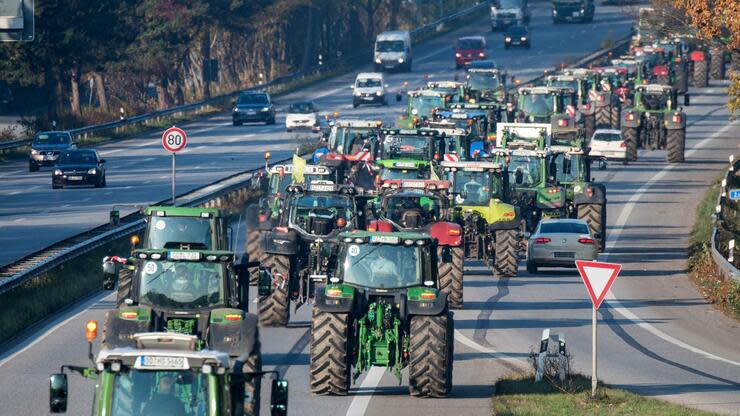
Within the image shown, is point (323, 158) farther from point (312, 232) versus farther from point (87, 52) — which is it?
point (87, 52)

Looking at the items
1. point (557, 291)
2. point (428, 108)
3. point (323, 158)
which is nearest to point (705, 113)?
point (428, 108)

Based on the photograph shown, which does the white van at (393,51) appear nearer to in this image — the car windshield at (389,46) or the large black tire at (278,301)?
the car windshield at (389,46)

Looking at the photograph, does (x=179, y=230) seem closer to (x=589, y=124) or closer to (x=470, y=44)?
(x=589, y=124)

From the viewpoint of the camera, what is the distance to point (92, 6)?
3169 inches

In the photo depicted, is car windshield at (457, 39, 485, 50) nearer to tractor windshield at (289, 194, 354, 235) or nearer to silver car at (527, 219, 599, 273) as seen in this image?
silver car at (527, 219, 599, 273)

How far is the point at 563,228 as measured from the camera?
118 feet

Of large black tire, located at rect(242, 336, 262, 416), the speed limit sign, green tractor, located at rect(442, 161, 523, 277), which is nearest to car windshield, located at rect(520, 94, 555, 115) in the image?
the speed limit sign

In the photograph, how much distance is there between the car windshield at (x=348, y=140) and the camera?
4522 cm

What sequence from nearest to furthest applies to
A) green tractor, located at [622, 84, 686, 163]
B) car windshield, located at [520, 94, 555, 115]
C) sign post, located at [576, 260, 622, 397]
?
sign post, located at [576, 260, 622, 397]
car windshield, located at [520, 94, 555, 115]
green tractor, located at [622, 84, 686, 163]

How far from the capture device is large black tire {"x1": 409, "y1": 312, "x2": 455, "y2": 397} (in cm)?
2031

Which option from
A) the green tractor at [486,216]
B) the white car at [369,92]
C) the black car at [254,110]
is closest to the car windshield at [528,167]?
the green tractor at [486,216]

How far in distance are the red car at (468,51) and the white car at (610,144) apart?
3587 centimetres

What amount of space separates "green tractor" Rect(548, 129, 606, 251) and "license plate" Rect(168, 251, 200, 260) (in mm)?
21729

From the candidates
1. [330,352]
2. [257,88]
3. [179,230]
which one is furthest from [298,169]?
[257,88]
